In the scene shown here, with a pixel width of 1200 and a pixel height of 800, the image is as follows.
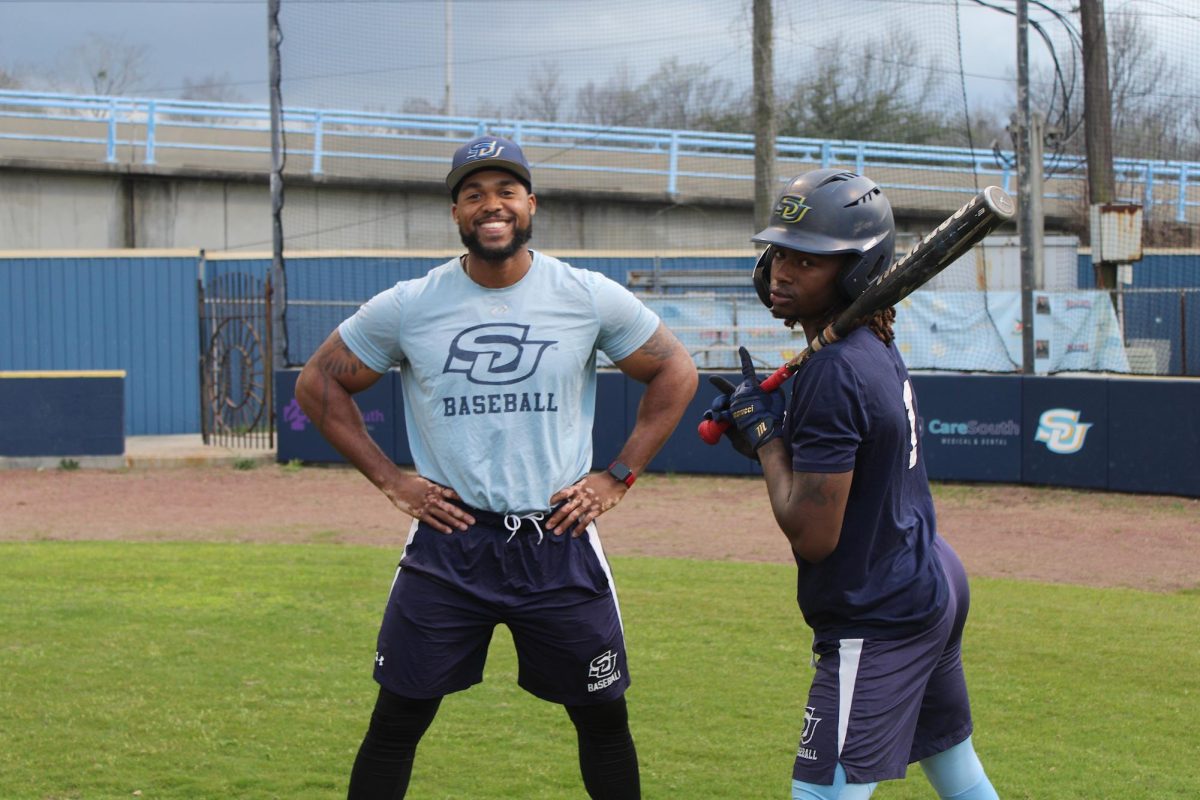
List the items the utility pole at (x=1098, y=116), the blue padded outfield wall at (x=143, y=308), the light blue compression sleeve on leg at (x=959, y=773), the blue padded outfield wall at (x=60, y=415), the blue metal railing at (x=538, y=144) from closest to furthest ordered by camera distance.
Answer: the light blue compression sleeve on leg at (x=959, y=773) → the utility pole at (x=1098, y=116) → the blue padded outfield wall at (x=60, y=415) → the blue padded outfield wall at (x=143, y=308) → the blue metal railing at (x=538, y=144)

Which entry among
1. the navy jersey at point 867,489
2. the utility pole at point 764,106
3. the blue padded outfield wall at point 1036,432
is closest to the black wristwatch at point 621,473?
the navy jersey at point 867,489

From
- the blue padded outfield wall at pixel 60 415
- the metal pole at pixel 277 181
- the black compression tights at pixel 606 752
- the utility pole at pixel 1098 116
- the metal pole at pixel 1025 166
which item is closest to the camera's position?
the black compression tights at pixel 606 752

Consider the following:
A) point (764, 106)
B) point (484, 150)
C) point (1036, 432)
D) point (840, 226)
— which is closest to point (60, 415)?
point (764, 106)

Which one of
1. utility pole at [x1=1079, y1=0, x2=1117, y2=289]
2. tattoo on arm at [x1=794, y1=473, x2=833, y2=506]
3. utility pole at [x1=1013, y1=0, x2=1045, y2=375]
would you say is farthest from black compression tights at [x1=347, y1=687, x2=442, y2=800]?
utility pole at [x1=1079, y1=0, x2=1117, y2=289]

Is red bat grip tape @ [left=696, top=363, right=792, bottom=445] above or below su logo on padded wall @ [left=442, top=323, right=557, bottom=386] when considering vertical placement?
below

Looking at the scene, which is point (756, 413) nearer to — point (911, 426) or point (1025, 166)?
point (911, 426)

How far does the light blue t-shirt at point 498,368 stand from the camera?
377 cm

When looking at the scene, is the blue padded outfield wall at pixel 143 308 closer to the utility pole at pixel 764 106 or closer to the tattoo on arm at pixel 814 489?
the utility pole at pixel 764 106

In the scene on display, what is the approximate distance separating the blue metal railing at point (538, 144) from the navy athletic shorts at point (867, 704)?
17322 mm

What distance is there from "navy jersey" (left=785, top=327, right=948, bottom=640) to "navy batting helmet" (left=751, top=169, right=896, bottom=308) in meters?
0.16

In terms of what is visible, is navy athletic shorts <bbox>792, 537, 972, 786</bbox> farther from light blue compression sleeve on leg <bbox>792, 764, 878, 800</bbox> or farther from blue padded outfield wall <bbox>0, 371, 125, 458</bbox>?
blue padded outfield wall <bbox>0, 371, 125, 458</bbox>

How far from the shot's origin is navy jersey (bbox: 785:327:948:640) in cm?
296

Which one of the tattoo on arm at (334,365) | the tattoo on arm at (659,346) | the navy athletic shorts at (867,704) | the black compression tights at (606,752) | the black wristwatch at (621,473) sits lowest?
the black compression tights at (606,752)

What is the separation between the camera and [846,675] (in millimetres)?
3082
